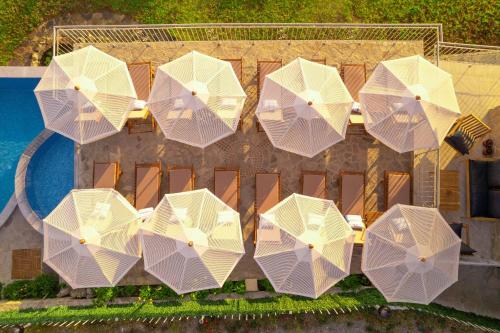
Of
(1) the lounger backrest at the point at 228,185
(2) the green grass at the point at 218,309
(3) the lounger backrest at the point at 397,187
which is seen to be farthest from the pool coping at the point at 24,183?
(3) the lounger backrest at the point at 397,187

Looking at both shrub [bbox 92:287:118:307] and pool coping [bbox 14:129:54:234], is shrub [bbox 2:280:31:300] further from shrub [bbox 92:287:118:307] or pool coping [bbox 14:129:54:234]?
shrub [bbox 92:287:118:307]

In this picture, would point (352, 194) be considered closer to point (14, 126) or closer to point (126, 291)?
point (126, 291)

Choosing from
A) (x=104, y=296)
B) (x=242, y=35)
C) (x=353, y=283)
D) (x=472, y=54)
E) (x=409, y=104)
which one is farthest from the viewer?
(x=242, y=35)

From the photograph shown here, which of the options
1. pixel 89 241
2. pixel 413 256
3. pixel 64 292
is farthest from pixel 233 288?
pixel 64 292

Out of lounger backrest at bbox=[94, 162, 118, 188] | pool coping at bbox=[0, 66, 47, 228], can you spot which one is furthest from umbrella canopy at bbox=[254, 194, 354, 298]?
pool coping at bbox=[0, 66, 47, 228]

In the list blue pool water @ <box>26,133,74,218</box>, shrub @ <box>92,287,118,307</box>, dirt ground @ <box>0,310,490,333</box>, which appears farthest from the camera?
blue pool water @ <box>26,133,74,218</box>

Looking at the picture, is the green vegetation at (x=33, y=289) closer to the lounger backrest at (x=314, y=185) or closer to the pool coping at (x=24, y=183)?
the pool coping at (x=24, y=183)

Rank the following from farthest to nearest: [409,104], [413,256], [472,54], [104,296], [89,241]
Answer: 1. [472,54]
2. [104,296]
3. [409,104]
4. [89,241]
5. [413,256]
